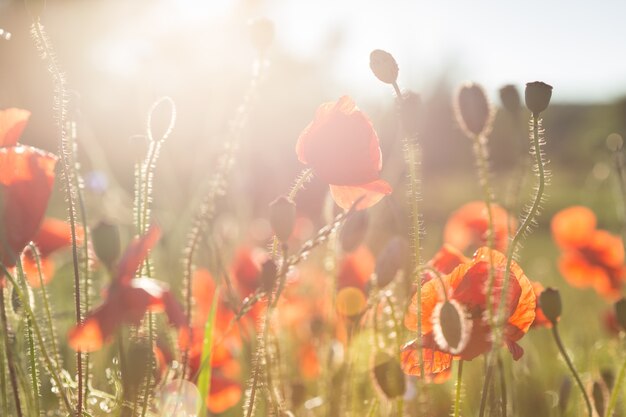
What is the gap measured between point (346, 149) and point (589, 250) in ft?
5.33

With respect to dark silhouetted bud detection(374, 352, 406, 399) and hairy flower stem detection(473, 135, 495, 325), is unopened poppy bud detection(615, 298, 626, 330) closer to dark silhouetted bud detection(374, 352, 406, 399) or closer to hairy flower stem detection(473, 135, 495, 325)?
hairy flower stem detection(473, 135, 495, 325)

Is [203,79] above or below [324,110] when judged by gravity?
above

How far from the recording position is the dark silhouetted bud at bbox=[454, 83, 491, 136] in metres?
1.15

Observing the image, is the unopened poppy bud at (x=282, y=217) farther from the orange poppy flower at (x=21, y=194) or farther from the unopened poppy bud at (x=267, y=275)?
the orange poppy flower at (x=21, y=194)

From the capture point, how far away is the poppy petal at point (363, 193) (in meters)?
1.07

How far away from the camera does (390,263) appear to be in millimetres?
1197

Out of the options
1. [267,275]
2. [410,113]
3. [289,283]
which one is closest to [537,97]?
[410,113]

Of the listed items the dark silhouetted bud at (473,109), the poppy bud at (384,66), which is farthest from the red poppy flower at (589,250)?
the poppy bud at (384,66)

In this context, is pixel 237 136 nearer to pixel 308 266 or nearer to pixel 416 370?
pixel 416 370

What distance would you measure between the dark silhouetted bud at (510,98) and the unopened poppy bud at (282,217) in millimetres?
543

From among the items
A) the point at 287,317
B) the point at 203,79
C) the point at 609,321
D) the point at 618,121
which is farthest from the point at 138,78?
the point at 618,121

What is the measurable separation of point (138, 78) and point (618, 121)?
14.3 metres

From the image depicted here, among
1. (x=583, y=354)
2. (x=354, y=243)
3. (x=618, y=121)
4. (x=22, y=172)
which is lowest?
(x=583, y=354)

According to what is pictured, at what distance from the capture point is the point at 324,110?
1.10m
